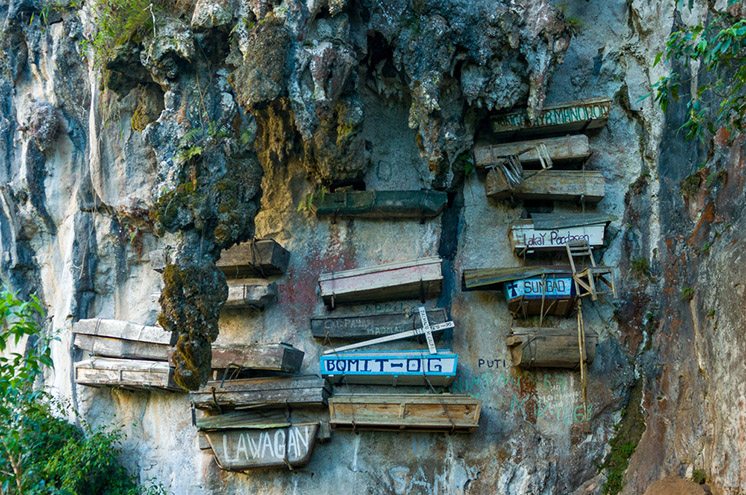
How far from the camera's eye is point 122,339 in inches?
402

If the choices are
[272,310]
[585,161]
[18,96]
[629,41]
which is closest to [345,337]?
[272,310]

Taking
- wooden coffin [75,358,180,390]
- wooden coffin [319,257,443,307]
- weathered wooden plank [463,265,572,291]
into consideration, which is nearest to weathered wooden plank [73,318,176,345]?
wooden coffin [75,358,180,390]

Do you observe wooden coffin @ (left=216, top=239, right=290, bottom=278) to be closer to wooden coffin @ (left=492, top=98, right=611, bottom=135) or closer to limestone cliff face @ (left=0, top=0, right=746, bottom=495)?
limestone cliff face @ (left=0, top=0, right=746, bottom=495)

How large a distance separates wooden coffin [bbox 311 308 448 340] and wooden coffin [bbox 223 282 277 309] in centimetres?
77

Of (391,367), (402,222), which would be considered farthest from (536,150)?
(391,367)

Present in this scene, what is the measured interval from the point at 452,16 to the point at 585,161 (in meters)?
2.52

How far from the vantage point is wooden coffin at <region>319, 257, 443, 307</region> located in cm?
961

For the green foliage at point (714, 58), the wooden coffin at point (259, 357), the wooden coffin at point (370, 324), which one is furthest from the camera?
the wooden coffin at point (370, 324)

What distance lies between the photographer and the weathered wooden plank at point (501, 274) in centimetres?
942

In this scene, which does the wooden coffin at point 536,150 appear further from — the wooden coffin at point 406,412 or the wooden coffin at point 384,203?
the wooden coffin at point 406,412

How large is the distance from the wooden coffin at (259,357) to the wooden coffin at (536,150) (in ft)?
11.3

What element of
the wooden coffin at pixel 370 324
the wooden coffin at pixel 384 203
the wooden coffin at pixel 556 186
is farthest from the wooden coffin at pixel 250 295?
the wooden coffin at pixel 556 186

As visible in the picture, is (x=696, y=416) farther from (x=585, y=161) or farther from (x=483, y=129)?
(x=483, y=129)

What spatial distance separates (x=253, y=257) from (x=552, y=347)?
384 centimetres
